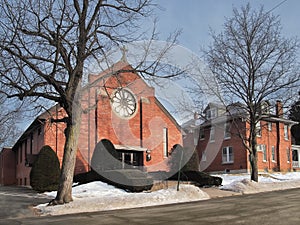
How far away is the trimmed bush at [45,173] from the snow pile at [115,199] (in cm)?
82

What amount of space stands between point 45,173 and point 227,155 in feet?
73.7

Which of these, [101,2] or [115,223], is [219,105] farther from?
[115,223]

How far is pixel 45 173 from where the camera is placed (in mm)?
20828

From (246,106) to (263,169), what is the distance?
15.6 meters

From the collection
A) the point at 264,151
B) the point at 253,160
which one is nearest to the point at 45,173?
the point at 253,160

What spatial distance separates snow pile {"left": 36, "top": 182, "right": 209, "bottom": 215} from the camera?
13.7 m

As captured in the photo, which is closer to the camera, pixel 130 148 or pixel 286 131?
pixel 130 148

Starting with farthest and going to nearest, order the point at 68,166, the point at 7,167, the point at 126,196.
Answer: the point at 7,167 → the point at 126,196 → the point at 68,166

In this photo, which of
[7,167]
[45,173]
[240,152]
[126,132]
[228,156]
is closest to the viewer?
[45,173]

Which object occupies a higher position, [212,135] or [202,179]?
[212,135]

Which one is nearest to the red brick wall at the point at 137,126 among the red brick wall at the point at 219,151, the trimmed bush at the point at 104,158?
the trimmed bush at the point at 104,158

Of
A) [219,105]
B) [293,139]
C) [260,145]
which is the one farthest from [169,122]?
[293,139]

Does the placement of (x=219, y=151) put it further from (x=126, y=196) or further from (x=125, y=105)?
(x=126, y=196)

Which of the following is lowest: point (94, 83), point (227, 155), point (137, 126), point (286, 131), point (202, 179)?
point (202, 179)
